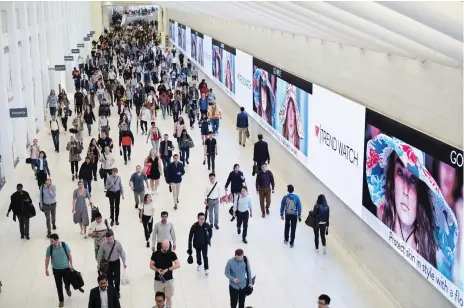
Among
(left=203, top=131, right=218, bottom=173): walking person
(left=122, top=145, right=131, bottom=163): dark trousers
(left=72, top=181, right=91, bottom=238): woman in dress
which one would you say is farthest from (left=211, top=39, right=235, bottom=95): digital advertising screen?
(left=72, top=181, right=91, bottom=238): woman in dress

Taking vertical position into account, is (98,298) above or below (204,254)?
above

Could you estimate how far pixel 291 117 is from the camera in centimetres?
1572

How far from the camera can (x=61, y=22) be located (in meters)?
35.0

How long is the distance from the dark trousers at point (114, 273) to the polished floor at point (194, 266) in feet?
1.31

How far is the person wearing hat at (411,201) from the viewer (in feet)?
27.4

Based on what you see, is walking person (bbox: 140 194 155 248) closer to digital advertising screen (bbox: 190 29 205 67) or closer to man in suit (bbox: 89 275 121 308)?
man in suit (bbox: 89 275 121 308)

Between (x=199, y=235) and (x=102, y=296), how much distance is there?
2.73m

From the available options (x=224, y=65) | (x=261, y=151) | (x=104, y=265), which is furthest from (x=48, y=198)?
(x=224, y=65)

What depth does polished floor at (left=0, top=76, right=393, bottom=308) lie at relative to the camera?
33.6 feet

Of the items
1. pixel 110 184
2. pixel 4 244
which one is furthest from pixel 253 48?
pixel 4 244

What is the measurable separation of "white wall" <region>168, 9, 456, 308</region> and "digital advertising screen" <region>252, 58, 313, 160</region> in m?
0.43

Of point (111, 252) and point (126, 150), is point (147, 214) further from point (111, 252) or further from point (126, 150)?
point (126, 150)

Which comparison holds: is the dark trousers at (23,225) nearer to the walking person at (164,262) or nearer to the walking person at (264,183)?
the walking person at (164,262)

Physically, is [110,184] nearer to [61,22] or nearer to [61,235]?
[61,235]
